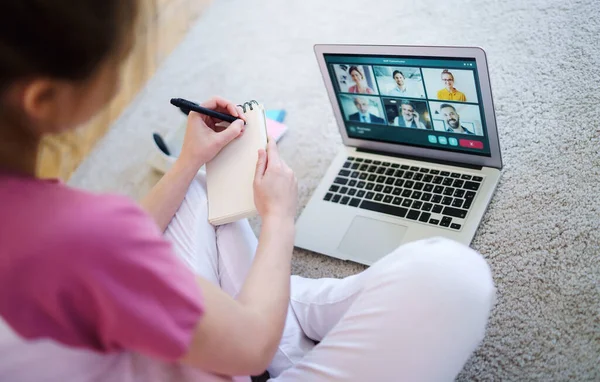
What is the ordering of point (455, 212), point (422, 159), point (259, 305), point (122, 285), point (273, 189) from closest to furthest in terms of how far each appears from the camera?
1. point (122, 285)
2. point (259, 305)
3. point (273, 189)
4. point (455, 212)
5. point (422, 159)

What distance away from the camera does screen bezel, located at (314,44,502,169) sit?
3.37 feet

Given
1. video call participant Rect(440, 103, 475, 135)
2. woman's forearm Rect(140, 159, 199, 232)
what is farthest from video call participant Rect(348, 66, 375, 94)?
woman's forearm Rect(140, 159, 199, 232)

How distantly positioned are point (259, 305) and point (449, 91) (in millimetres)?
564

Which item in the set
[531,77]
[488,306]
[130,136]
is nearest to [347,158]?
[531,77]

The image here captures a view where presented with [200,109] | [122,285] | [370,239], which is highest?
[122,285]

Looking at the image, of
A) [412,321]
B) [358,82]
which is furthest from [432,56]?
[412,321]

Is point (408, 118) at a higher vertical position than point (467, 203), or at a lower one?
higher

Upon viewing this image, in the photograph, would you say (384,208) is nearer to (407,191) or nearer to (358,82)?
(407,191)

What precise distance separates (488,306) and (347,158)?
1.91 feet

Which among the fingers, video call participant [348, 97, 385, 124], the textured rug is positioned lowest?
the textured rug

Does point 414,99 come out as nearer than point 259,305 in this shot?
No

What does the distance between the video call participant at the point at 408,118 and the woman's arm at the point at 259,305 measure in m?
0.34

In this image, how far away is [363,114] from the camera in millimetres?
1269

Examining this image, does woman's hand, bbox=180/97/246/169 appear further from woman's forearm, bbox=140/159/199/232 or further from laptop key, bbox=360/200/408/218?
laptop key, bbox=360/200/408/218
